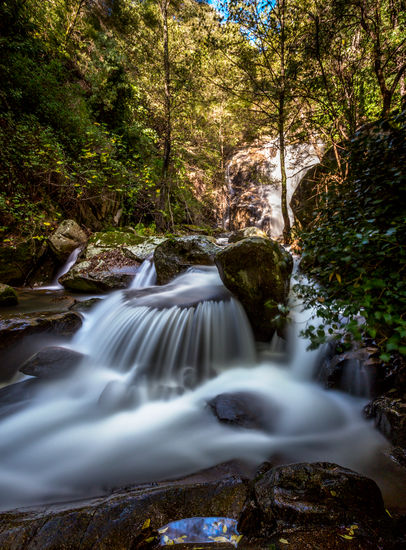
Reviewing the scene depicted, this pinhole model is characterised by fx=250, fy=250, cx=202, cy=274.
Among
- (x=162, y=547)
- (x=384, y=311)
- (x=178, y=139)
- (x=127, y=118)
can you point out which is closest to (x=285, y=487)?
(x=162, y=547)

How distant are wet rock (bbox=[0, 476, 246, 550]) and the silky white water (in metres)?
0.60

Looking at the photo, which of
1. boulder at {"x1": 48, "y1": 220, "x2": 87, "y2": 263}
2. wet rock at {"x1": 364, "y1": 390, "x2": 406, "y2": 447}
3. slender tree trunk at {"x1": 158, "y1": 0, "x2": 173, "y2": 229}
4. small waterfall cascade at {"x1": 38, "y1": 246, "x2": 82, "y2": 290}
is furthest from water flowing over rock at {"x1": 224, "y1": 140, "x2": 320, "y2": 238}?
wet rock at {"x1": 364, "y1": 390, "x2": 406, "y2": 447}

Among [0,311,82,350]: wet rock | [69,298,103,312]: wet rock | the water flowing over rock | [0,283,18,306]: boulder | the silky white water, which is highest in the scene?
the water flowing over rock

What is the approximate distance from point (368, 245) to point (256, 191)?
1672cm

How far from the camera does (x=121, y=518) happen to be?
4.86 ft

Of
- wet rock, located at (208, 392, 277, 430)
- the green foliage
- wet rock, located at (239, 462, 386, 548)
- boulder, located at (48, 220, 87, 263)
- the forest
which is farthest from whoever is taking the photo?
boulder, located at (48, 220, 87, 263)

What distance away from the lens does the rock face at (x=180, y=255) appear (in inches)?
265

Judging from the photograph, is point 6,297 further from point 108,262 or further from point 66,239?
point 66,239

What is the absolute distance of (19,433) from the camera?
9.48 feet

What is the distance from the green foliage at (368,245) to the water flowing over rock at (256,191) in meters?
12.6

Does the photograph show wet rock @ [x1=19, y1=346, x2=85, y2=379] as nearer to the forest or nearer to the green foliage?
the forest

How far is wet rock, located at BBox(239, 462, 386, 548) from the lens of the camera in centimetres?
131

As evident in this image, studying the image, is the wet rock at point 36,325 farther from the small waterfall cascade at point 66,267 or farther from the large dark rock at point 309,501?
the large dark rock at point 309,501

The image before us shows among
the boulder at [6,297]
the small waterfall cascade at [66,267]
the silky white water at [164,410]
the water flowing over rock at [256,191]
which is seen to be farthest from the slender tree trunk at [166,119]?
the water flowing over rock at [256,191]
